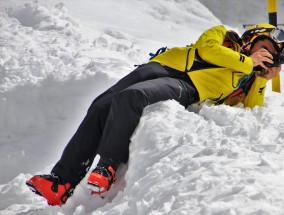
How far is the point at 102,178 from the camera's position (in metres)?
2.44

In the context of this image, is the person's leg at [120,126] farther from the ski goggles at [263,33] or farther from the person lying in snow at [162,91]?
the ski goggles at [263,33]

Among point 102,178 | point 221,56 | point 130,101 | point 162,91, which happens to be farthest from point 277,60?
point 102,178

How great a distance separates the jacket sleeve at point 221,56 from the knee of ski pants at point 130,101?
641 millimetres

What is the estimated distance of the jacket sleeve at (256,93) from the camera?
338 centimetres

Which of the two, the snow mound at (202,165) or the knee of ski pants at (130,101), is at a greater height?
the knee of ski pants at (130,101)

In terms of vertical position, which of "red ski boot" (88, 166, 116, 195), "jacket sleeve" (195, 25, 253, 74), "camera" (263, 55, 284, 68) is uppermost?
"jacket sleeve" (195, 25, 253, 74)

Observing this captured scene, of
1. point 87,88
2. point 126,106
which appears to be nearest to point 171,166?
point 126,106

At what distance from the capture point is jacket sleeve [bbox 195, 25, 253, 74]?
10.1ft

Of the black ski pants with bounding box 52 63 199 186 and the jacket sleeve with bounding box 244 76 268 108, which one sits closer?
the black ski pants with bounding box 52 63 199 186

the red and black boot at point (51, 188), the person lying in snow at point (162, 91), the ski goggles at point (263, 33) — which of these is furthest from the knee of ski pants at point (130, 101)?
the ski goggles at point (263, 33)

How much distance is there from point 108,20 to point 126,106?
A: 590 cm

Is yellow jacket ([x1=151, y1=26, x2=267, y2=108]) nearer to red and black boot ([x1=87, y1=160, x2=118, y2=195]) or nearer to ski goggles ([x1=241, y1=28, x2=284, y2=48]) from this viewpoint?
ski goggles ([x1=241, y1=28, x2=284, y2=48])

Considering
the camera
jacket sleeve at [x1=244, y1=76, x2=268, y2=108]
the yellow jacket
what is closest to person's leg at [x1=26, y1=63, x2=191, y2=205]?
the yellow jacket

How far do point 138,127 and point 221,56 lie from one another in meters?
0.82
